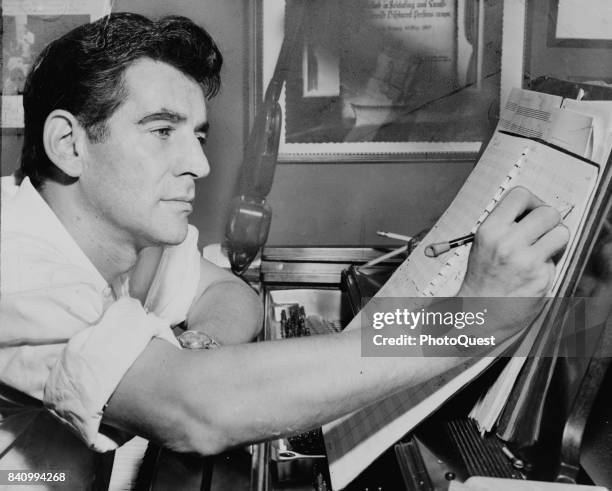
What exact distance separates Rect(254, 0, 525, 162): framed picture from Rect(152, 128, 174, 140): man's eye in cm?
85

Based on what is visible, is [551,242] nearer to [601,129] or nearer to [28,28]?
[601,129]

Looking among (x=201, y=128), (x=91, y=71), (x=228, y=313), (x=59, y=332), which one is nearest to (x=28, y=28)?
(x=91, y=71)

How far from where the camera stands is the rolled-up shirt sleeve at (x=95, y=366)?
0.73m

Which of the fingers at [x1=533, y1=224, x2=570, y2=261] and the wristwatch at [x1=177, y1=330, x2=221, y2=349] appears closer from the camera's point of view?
the fingers at [x1=533, y1=224, x2=570, y2=261]

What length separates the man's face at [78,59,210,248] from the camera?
1.09 meters

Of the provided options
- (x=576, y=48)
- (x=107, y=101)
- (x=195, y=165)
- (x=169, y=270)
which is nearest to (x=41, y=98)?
(x=107, y=101)

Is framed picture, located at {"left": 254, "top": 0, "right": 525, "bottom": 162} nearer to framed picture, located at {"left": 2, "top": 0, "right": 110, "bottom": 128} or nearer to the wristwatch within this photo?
framed picture, located at {"left": 2, "top": 0, "right": 110, "bottom": 128}

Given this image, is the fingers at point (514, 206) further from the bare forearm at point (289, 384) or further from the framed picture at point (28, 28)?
the framed picture at point (28, 28)

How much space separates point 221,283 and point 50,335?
2.24 feet

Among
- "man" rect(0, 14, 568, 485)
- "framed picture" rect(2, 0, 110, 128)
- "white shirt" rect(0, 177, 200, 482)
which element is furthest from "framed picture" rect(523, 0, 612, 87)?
"white shirt" rect(0, 177, 200, 482)

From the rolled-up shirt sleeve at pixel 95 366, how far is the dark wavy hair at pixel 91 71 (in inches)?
18.2

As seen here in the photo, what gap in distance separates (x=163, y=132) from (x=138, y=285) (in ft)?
1.73

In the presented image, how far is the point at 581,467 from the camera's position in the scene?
2.48ft

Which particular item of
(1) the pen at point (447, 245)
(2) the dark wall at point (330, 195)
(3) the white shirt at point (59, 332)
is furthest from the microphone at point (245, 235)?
(1) the pen at point (447, 245)
